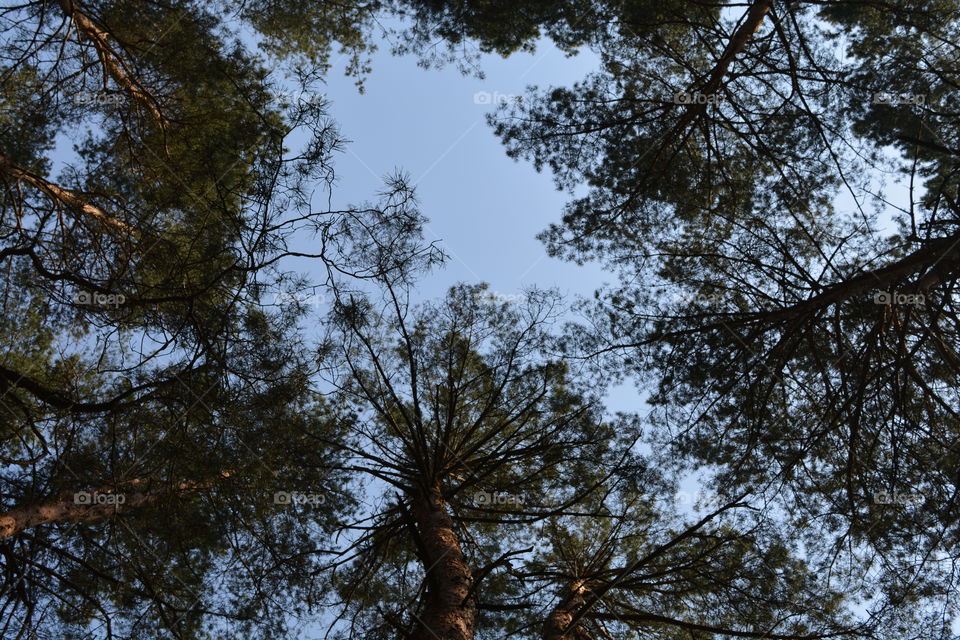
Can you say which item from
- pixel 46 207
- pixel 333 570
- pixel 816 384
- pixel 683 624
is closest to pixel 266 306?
pixel 46 207

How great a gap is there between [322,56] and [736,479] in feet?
26.2

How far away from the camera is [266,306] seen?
21.9 feet
